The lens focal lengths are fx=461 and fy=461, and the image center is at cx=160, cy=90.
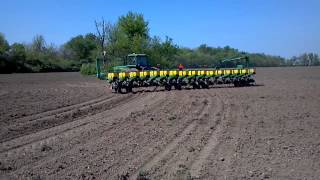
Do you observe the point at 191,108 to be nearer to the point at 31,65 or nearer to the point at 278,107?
the point at 278,107

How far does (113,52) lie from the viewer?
57.0 m

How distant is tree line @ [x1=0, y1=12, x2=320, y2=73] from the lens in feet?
184

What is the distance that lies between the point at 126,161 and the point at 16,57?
7092 centimetres

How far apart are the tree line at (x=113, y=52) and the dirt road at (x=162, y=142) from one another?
87.7ft

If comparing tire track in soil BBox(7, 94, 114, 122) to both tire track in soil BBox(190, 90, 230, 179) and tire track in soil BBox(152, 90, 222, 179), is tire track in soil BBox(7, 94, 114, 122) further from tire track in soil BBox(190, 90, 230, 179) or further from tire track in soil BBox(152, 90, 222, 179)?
tire track in soil BBox(190, 90, 230, 179)

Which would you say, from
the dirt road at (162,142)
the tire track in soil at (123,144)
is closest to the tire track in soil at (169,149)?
the dirt road at (162,142)

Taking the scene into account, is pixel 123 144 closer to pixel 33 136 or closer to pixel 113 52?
pixel 33 136

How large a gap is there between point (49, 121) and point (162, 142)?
474 centimetres

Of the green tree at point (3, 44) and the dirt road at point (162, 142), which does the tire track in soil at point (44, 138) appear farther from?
the green tree at point (3, 44)

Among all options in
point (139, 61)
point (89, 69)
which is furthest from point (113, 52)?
point (139, 61)

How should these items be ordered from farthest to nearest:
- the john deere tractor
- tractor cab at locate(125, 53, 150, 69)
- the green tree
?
the green tree → tractor cab at locate(125, 53, 150, 69) → the john deere tractor

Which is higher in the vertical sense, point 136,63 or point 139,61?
point 139,61

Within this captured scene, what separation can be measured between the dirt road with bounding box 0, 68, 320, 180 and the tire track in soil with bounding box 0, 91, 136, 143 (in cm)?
3

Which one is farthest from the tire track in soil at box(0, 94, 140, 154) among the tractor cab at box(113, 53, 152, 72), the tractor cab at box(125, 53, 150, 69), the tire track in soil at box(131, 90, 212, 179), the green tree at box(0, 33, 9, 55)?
the green tree at box(0, 33, 9, 55)
